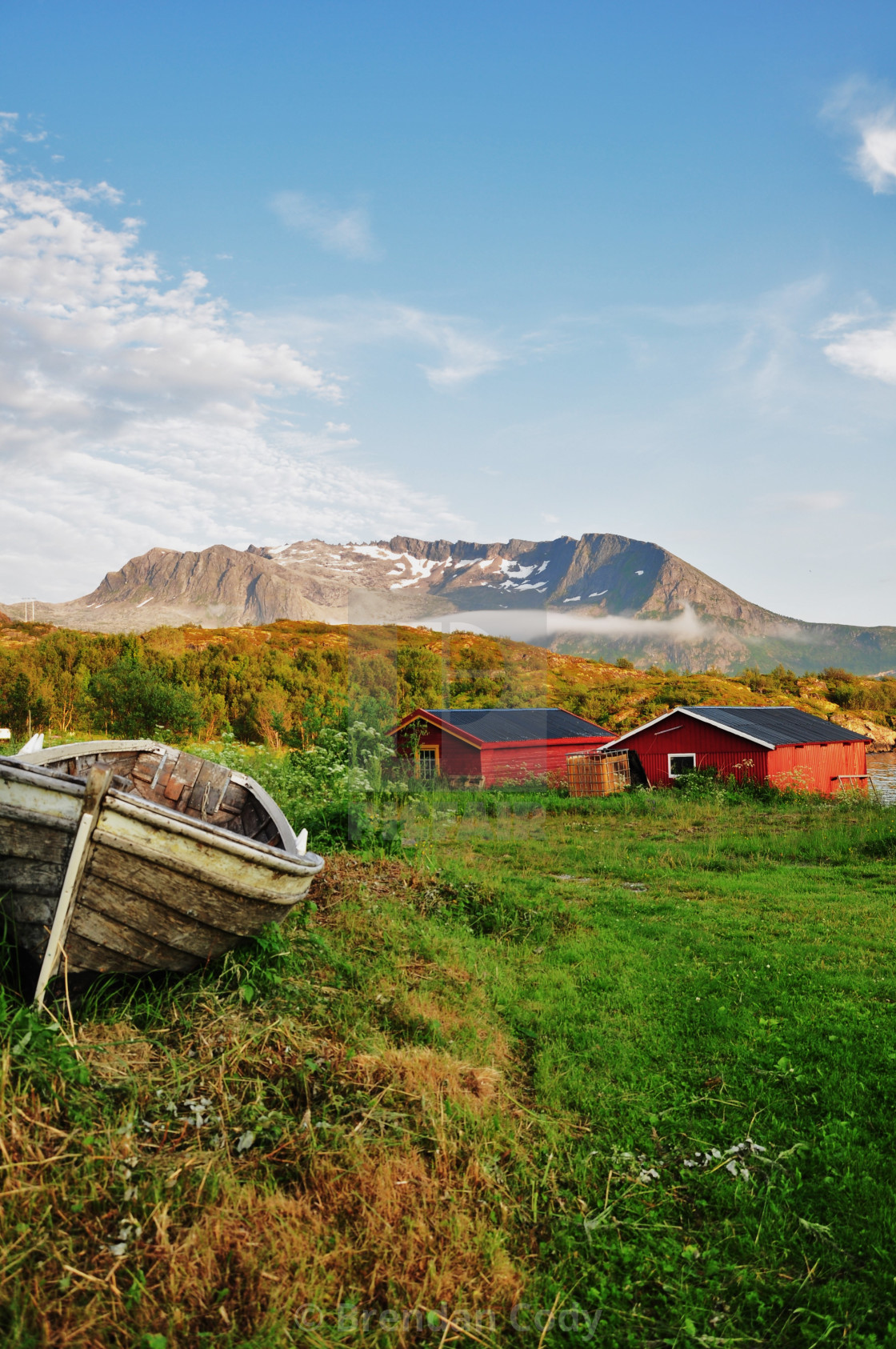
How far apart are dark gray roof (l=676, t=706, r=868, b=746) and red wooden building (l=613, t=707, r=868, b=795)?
4 cm

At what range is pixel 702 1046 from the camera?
182 inches

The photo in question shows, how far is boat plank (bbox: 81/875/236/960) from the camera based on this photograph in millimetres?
3834

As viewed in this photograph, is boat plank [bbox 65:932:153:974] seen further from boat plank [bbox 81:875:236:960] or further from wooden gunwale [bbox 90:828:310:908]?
wooden gunwale [bbox 90:828:310:908]

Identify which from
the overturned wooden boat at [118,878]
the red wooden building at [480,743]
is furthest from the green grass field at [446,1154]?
the red wooden building at [480,743]

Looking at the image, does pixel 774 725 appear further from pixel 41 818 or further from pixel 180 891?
pixel 41 818

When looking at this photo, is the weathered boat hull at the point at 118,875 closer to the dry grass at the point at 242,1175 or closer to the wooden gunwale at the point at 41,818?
the wooden gunwale at the point at 41,818

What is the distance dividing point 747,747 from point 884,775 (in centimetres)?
2083

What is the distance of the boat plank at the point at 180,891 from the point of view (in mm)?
3805

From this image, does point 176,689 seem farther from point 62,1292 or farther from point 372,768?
point 62,1292

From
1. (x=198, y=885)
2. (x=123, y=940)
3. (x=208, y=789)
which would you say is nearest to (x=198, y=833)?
(x=198, y=885)

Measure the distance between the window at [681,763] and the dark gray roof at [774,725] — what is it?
148cm

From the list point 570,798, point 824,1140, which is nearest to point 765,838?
point 570,798

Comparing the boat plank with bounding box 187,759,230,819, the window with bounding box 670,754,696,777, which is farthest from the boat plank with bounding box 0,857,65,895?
the window with bounding box 670,754,696,777

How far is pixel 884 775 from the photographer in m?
39.3
